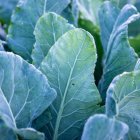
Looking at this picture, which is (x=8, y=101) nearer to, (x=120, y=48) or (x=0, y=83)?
(x=0, y=83)

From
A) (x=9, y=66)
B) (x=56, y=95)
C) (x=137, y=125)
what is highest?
(x=9, y=66)

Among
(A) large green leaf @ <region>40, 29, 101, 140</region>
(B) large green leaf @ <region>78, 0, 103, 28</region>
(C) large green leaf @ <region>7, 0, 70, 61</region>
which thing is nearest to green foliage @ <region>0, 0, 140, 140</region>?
(A) large green leaf @ <region>40, 29, 101, 140</region>

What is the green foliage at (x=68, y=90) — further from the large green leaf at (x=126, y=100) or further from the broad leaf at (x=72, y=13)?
the broad leaf at (x=72, y=13)

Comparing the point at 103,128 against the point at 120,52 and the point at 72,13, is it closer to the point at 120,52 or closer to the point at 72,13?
the point at 120,52

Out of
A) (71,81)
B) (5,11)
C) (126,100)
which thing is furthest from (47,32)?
(5,11)

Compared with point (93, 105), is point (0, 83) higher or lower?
higher

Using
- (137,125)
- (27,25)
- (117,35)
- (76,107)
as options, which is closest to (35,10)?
(27,25)
